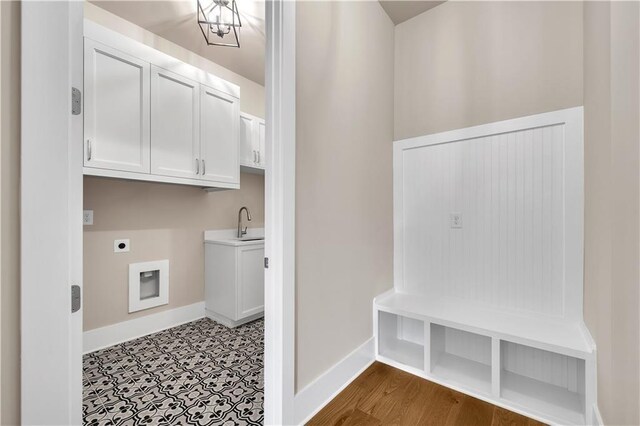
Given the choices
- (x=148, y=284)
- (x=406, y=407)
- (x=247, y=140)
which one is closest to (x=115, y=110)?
(x=247, y=140)

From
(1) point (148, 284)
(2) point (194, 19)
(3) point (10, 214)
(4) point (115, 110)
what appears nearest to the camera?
(3) point (10, 214)

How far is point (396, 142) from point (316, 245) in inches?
48.9

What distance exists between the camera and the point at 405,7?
212 cm

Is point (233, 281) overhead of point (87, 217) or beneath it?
beneath

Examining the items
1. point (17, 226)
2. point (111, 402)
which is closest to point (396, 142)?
point (17, 226)

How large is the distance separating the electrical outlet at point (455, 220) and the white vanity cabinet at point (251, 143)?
2047 mm

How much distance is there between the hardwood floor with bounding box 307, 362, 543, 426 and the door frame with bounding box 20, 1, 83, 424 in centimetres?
114

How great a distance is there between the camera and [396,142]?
2.26m

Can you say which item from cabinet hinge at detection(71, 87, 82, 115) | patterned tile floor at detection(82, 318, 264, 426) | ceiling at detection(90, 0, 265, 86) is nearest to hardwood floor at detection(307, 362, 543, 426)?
patterned tile floor at detection(82, 318, 264, 426)

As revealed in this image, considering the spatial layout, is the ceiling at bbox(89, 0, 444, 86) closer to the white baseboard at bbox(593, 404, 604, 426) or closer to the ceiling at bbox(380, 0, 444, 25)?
the ceiling at bbox(380, 0, 444, 25)

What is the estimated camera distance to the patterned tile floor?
1.48 m

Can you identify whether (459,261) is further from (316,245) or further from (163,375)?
(163,375)

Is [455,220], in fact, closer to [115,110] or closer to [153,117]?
[153,117]

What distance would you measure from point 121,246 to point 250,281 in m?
1.14
